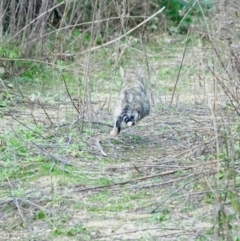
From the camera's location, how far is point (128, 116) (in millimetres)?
8031

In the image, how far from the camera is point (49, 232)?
6.05 metres

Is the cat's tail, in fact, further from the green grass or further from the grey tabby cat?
the green grass

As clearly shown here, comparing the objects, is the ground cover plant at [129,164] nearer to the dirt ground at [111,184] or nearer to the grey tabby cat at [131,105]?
the dirt ground at [111,184]

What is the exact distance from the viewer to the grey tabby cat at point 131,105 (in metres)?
8.08

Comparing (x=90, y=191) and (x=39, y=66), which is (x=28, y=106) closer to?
(x=39, y=66)

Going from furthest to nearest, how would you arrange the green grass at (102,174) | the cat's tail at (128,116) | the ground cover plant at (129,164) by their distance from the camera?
the cat's tail at (128,116) → the green grass at (102,174) → the ground cover plant at (129,164)

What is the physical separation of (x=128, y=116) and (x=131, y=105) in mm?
286

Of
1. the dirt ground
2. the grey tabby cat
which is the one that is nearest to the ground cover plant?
the dirt ground

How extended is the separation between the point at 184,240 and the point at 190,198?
82 cm

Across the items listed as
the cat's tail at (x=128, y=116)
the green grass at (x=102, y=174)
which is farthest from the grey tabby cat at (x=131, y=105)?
the green grass at (x=102, y=174)

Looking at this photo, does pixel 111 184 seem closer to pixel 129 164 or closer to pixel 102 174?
pixel 102 174

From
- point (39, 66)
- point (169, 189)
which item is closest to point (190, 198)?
point (169, 189)

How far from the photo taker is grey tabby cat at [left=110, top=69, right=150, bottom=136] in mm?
8078

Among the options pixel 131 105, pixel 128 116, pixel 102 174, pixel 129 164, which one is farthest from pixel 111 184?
pixel 131 105
